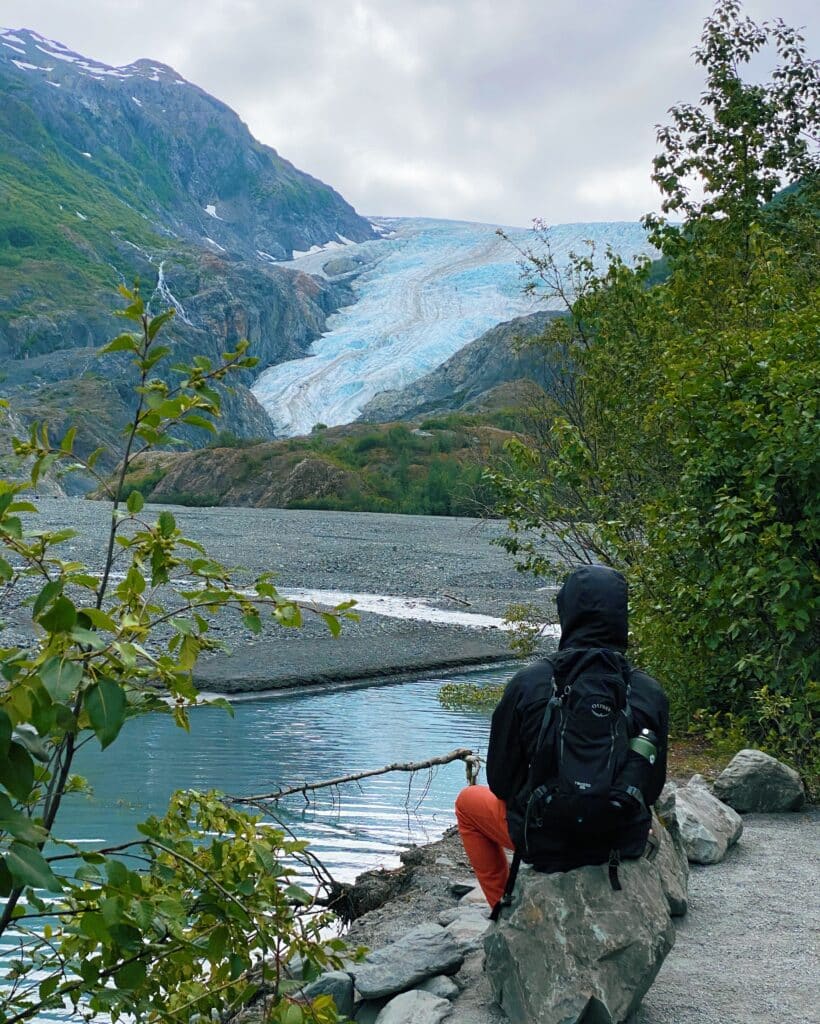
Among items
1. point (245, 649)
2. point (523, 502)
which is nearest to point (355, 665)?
point (245, 649)

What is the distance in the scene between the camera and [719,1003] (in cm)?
429

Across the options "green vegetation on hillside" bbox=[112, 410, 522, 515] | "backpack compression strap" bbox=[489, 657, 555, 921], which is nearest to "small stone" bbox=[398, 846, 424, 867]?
"backpack compression strap" bbox=[489, 657, 555, 921]

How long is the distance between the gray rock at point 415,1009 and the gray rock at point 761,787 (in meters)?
3.61

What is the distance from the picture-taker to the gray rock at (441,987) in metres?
4.45

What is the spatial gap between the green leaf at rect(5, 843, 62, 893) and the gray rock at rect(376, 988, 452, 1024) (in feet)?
8.15

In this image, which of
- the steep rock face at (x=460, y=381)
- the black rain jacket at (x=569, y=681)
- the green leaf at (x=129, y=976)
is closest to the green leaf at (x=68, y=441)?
the green leaf at (x=129, y=976)

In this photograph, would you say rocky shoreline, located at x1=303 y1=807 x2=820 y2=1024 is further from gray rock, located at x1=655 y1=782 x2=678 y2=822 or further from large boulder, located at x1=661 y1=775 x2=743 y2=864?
gray rock, located at x1=655 y1=782 x2=678 y2=822

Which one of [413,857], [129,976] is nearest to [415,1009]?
[129,976]

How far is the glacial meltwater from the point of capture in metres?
8.98

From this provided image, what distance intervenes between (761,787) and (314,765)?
5227 millimetres

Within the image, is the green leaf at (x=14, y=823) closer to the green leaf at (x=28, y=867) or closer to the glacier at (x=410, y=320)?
the green leaf at (x=28, y=867)

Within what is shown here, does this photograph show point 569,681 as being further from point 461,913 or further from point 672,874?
point 461,913

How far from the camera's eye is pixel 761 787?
738cm

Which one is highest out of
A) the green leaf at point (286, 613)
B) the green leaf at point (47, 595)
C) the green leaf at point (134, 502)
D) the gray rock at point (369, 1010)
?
the green leaf at point (134, 502)
